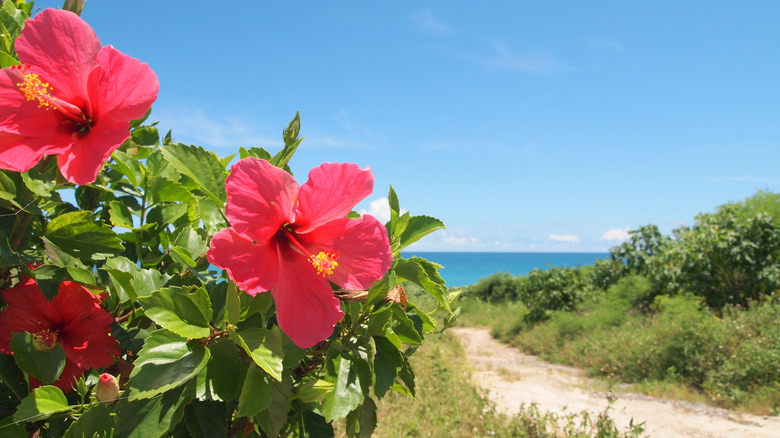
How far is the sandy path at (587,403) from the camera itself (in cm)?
550

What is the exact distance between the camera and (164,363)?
0.60 meters

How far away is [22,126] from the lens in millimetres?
664

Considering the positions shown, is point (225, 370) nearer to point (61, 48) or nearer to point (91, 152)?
point (91, 152)

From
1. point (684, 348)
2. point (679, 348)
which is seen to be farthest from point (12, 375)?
point (679, 348)

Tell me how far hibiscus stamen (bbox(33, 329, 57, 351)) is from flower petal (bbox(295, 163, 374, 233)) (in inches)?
16.5

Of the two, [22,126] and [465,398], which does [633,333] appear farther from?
[22,126]

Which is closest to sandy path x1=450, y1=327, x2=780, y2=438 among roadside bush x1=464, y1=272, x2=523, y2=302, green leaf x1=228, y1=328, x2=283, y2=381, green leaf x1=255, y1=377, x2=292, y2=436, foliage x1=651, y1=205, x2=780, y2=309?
foliage x1=651, y1=205, x2=780, y2=309

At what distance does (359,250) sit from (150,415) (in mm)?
352

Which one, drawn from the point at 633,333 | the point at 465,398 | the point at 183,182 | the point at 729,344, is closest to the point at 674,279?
the point at 633,333

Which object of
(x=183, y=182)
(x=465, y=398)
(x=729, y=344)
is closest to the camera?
(x=183, y=182)

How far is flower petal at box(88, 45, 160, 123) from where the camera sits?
636 millimetres

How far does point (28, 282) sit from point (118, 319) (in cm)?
15

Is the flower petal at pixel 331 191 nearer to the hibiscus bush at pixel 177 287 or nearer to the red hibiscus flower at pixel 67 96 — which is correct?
the hibiscus bush at pixel 177 287

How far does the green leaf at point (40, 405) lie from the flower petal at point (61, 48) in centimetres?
42
